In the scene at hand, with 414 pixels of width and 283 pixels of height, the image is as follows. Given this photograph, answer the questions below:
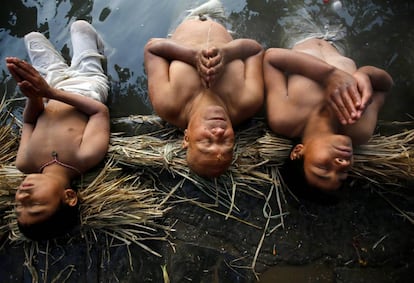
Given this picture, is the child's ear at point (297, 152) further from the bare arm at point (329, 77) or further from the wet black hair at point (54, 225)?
the wet black hair at point (54, 225)

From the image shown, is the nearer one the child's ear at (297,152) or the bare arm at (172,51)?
the child's ear at (297,152)

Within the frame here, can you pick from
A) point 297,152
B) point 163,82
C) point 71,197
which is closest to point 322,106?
point 297,152

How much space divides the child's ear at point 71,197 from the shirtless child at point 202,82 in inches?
31.9

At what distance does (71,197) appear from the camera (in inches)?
113

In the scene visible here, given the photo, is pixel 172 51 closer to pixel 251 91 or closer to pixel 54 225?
pixel 251 91

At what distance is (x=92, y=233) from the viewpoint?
2971 mm

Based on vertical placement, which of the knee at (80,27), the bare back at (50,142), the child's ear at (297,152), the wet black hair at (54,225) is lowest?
the wet black hair at (54,225)

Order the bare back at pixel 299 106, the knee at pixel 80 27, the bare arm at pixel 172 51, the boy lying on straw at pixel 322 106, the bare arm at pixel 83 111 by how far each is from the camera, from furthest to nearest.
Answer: the knee at pixel 80 27
the bare arm at pixel 172 51
the bare back at pixel 299 106
the bare arm at pixel 83 111
the boy lying on straw at pixel 322 106

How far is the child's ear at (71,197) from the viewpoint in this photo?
2.83 m

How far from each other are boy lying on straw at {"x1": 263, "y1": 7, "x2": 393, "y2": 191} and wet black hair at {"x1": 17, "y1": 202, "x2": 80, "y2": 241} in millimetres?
1514

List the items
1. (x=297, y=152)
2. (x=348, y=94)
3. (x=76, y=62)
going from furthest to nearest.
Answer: (x=76, y=62)
(x=297, y=152)
(x=348, y=94)

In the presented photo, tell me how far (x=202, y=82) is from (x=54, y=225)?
1.36 meters

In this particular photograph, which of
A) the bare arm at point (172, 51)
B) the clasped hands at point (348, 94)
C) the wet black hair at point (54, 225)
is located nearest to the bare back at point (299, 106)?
the clasped hands at point (348, 94)

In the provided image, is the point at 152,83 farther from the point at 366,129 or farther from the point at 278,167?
the point at 366,129
